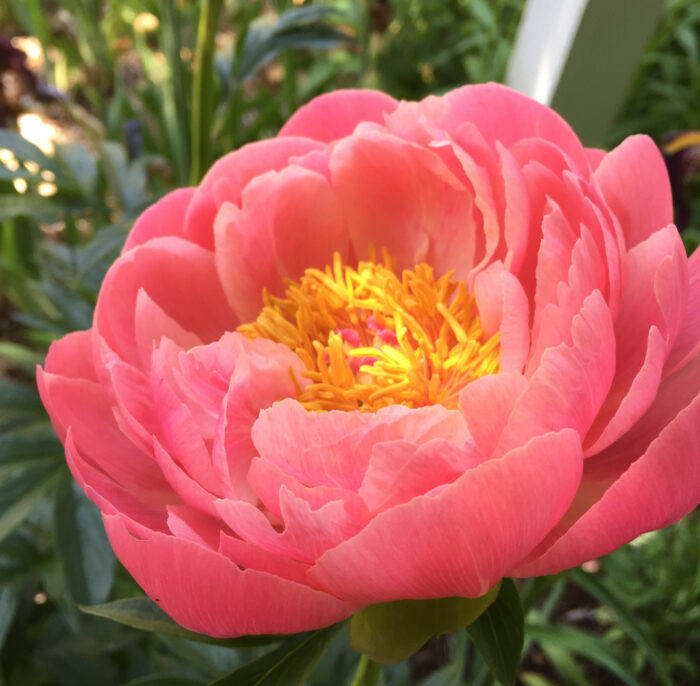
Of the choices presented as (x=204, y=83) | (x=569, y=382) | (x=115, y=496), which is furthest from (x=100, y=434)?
(x=204, y=83)

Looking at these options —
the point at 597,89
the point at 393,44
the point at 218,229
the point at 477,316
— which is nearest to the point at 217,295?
the point at 218,229

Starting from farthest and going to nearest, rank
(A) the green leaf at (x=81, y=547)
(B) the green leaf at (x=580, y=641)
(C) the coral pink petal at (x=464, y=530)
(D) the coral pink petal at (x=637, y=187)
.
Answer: (B) the green leaf at (x=580, y=641) < (A) the green leaf at (x=81, y=547) < (D) the coral pink petal at (x=637, y=187) < (C) the coral pink petal at (x=464, y=530)

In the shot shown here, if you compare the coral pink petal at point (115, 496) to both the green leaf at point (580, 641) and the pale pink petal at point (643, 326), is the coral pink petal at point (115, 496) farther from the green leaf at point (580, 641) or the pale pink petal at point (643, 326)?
the green leaf at point (580, 641)

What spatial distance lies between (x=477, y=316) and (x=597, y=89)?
2.30 feet

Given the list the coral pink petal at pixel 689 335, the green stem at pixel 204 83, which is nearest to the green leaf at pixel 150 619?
the coral pink petal at pixel 689 335

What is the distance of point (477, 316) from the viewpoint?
484mm

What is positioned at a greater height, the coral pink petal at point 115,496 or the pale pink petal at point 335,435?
the pale pink petal at point 335,435

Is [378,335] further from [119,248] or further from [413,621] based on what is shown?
[119,248]

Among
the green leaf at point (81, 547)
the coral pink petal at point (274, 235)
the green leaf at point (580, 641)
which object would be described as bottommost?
the green leaf at point (580, 641)

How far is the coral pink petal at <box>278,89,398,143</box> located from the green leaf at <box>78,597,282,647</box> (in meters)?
0.29

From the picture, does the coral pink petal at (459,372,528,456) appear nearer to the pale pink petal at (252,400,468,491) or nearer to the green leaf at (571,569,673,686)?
the pale pink petal at (252,400,468,491)

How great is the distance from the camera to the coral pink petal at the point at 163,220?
48 cm

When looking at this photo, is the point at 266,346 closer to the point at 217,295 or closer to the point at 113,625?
the point at 217,295

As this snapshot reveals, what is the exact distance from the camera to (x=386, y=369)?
46 cm
